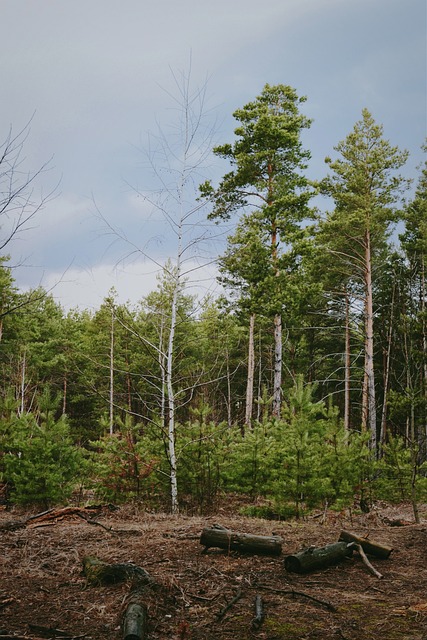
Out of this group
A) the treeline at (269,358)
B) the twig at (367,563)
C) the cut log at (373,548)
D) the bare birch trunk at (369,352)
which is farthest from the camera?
the bare birch trunk at (369,352)

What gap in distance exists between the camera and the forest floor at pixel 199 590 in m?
3.23

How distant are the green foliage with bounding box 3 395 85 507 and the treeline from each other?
0.12ft

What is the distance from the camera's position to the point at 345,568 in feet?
16.1

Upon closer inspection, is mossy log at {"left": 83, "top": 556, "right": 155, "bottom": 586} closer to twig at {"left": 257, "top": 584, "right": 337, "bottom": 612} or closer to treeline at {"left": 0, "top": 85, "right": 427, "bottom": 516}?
twig at {"left": 257, "top": 584, "right": 337, "bottom": 612}

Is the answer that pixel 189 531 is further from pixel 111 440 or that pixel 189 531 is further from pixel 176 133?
pixel 176 133

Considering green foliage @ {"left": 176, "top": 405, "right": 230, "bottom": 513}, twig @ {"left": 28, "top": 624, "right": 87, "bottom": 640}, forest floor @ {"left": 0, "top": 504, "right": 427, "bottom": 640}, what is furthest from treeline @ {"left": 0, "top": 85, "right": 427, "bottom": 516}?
twig @ {"left": 28, "top": 624, "right": 87, "bottom": 640}

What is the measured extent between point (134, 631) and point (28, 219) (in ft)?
14.1

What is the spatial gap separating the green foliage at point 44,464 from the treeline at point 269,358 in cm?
4

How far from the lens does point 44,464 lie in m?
8.80

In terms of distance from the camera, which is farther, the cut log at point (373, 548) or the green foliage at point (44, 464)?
the green foliage at point (44, 464)

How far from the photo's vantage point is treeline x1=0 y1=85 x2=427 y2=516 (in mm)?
8641

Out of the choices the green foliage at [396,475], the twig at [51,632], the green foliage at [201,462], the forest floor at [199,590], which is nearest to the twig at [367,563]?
the forest floor at [199,590]

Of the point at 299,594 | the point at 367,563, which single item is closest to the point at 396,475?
the point at 367,563

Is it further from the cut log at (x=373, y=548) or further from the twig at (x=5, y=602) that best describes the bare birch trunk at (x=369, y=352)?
the twig at (x=5, y=602)
